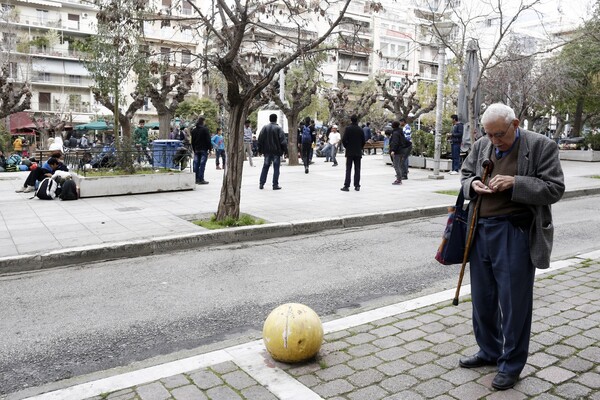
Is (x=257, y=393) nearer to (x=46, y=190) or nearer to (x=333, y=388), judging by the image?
(x=333, y=388)

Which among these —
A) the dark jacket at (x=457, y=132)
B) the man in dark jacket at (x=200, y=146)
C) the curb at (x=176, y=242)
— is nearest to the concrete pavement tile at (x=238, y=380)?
the curb at (x=176, y=242)

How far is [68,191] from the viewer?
1160 centimetres

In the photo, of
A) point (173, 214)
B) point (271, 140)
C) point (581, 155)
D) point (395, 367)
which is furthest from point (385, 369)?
point (581, 155)

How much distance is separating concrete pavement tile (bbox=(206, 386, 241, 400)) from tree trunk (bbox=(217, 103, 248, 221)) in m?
5.62

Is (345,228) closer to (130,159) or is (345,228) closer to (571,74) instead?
(130,159)

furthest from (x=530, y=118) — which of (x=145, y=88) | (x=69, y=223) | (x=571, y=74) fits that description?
(x=69, y=223)

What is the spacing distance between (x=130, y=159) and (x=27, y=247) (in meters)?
5.86

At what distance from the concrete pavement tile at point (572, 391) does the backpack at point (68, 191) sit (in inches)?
413

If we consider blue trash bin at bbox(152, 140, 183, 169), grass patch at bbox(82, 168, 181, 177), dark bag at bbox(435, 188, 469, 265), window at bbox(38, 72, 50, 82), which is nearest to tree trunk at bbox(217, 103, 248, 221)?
grass patch at bbox(82, 168, 181, 177)

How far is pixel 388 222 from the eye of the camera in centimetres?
1006

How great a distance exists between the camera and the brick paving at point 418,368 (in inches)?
132

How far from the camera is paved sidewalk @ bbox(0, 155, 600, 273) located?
7.36 metres

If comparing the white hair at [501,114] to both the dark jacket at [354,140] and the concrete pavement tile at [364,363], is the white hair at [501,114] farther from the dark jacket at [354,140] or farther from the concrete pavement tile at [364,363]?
the dark jacket at [354,140]

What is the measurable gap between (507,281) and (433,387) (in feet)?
2.61
